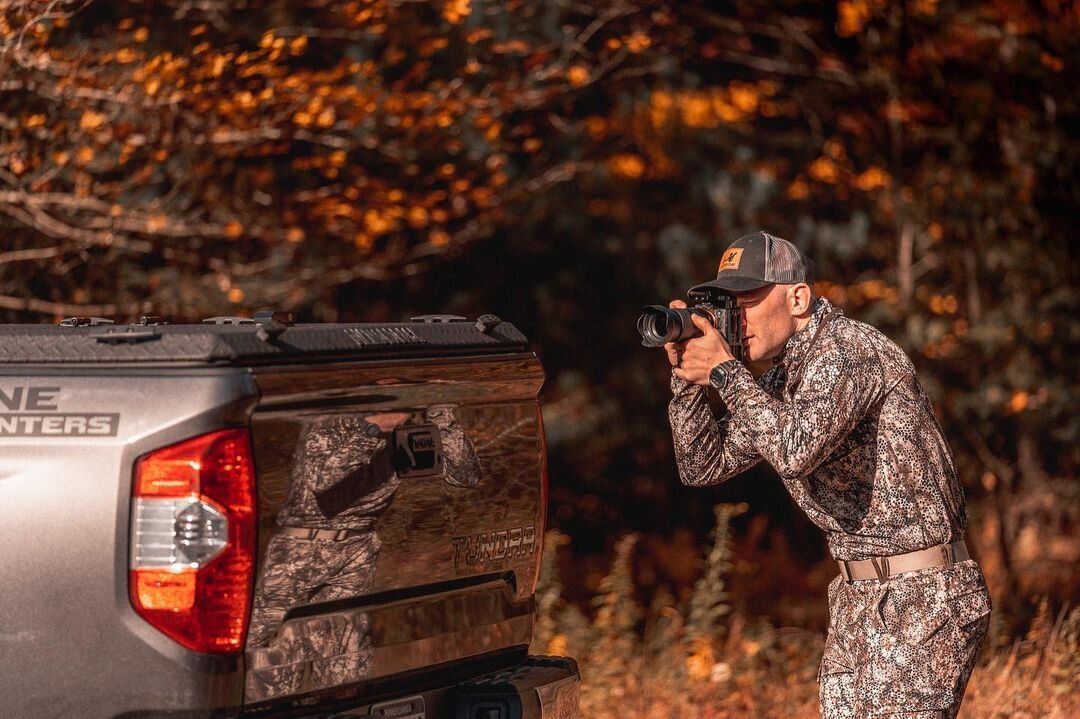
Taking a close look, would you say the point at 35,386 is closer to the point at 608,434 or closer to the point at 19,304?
the point at 19,304

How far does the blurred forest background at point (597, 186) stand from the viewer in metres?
9.61

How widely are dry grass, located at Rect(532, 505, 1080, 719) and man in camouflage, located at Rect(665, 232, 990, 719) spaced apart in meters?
2.41

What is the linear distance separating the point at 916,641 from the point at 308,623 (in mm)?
1611

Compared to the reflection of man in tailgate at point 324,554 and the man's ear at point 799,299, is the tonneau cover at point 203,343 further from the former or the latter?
the man's ear at point 799,299

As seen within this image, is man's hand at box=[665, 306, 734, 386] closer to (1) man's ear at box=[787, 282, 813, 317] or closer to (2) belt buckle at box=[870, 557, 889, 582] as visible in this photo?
(1) man's ear at box=[787, 282, 813, 317]

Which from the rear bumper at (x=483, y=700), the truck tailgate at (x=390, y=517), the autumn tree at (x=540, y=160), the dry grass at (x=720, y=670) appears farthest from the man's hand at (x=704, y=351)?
the autumn tree at (x=540, y=160)

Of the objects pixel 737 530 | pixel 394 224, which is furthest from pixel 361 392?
pixel 737 530

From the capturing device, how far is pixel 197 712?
4031 millimetres

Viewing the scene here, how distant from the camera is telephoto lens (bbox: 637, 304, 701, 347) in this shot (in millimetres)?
4802

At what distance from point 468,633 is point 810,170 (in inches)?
383

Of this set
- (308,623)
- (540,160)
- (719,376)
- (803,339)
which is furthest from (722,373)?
(540,160)

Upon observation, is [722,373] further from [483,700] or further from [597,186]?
[597,186]

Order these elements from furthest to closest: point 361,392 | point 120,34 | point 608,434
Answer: point 608,434 < point 120,34 < point 361,392

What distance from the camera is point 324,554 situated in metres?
4.34
